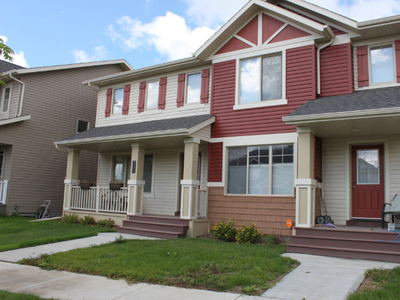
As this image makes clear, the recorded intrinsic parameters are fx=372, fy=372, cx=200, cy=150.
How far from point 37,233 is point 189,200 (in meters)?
4.15

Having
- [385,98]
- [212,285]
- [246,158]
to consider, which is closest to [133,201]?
[246,158]

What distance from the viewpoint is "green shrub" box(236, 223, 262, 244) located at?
919 cm

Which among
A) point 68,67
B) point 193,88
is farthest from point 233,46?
point 68,67

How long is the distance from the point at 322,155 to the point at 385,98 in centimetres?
215

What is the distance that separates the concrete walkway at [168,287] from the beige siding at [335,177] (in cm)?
248

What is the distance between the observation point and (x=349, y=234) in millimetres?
7715

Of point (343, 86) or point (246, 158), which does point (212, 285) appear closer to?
point (246, 158)

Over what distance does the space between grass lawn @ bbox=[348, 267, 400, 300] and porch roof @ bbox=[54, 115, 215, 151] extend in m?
5.83

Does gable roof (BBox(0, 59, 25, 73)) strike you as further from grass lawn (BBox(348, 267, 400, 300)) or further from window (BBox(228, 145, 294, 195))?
grass lawn (BBox(348, 267, 400, 300))

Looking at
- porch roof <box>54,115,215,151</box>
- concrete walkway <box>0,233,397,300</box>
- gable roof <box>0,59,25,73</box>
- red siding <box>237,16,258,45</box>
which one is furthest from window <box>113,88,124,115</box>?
concrete walkway <box>0,233,397,300</box>

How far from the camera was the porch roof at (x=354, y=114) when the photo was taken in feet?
25.4

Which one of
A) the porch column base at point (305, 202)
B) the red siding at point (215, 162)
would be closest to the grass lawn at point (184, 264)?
the porch column base at point (305, 202)

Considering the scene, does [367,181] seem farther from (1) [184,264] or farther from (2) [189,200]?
(1) [184,264]

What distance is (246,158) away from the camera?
10.5 metres
